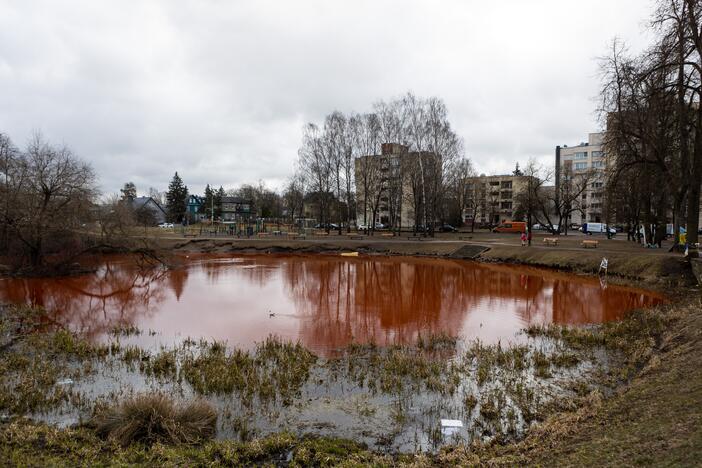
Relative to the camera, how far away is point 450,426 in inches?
291

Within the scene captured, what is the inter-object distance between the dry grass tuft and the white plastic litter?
158 inches

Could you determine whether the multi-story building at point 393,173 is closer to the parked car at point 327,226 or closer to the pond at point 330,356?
the parked car at point 327,226

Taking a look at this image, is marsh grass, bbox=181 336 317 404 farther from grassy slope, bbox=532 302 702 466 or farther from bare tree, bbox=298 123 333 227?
bare tree, bbox=298 123 333 227

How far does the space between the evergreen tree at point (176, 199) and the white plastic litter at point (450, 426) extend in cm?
9607

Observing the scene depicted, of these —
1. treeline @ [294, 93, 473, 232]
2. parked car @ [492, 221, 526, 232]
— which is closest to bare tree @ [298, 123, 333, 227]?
treeline @ [294, 93, 473, 232]

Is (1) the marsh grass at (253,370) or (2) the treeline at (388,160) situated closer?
(1) the marsh grass at (253,370)

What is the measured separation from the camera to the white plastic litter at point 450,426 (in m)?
7.23

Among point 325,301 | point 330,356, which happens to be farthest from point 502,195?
point 330,356

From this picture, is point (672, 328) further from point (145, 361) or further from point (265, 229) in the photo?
point (265, 229)

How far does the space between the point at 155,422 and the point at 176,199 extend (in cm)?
9732

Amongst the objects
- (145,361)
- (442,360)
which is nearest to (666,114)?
(442,360)

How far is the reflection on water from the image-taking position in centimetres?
1498

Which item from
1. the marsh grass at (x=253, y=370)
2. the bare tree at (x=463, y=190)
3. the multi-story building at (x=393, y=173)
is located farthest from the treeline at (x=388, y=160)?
the marsh grass at (x=253, y=370)

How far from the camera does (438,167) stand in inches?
1861
